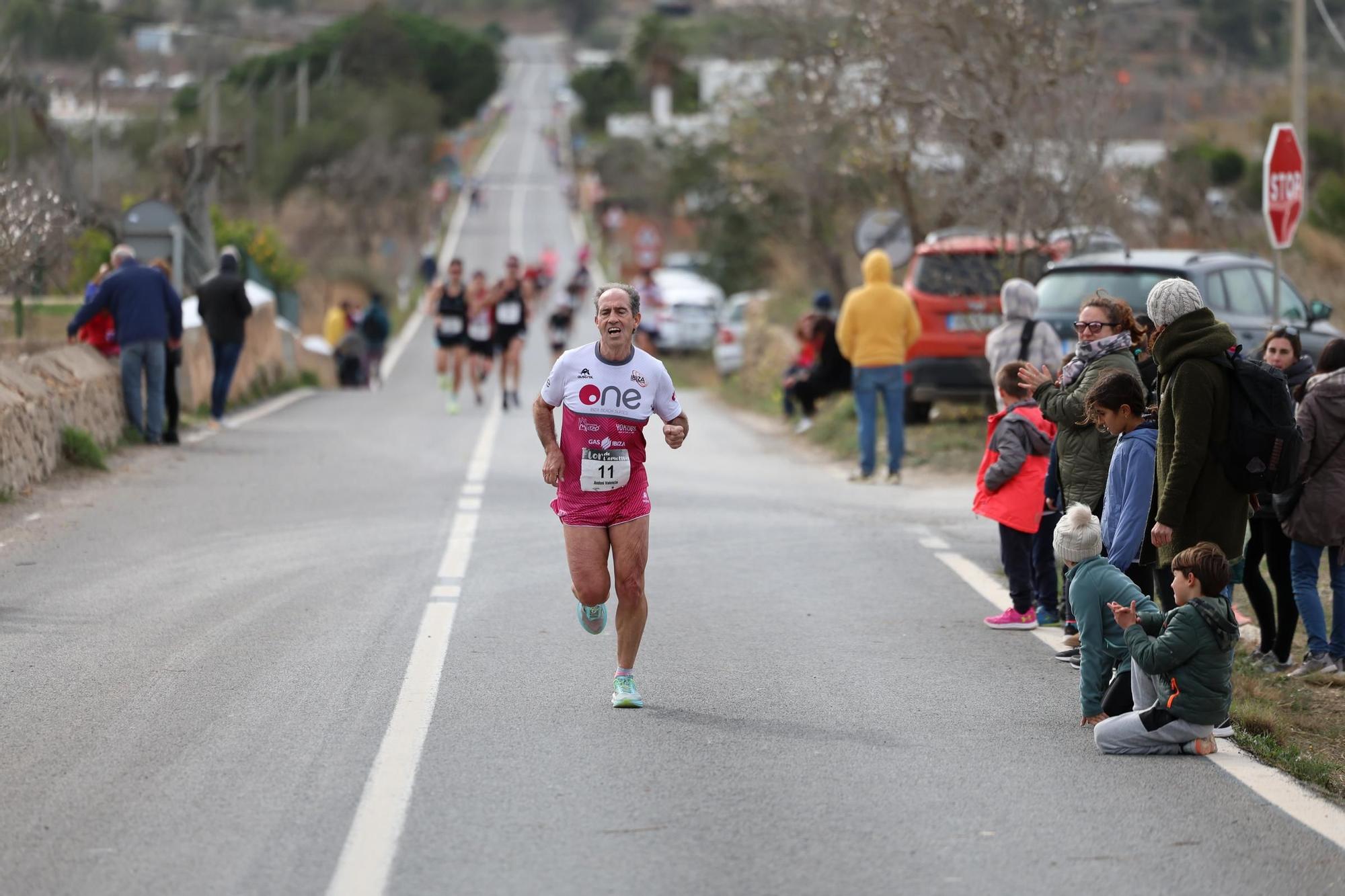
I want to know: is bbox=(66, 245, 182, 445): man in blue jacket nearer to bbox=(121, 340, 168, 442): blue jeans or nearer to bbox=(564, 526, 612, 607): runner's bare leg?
bbox=(121, 340, 168, 442): blue jeans

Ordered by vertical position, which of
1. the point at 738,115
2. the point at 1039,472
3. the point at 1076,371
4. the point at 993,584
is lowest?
the point at 993,584

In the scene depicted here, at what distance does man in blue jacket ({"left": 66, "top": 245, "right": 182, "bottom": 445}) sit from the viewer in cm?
1683

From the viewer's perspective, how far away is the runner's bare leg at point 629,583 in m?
7.65

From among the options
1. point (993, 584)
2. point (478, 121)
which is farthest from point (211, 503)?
point (478, 121)

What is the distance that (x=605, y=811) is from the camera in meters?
6.10

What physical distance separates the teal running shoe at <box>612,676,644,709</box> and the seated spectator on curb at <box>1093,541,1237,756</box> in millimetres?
1817

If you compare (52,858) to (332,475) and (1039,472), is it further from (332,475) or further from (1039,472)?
(332,475)

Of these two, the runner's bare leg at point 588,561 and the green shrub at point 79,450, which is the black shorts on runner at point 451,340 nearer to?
the green shrub at point 79,450

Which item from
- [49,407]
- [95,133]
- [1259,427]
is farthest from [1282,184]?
[95,133]

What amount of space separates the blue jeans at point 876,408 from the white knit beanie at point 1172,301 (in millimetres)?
8342

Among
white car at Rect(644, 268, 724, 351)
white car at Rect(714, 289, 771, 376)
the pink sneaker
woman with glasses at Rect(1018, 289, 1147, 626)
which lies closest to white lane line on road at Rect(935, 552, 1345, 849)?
woman with glasses at Rect(1018, 289, 1147, 626)

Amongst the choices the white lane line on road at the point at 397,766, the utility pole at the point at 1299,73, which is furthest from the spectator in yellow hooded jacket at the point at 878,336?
the white lane line on road at the point at 397,766

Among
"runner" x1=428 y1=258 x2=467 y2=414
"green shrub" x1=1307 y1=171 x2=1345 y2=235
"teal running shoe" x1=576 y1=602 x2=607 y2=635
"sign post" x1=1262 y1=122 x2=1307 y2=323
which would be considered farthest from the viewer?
"green shrub" x1=1307 y1=171 x2=1345 y2=235

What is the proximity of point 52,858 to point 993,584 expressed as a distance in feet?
21.9
